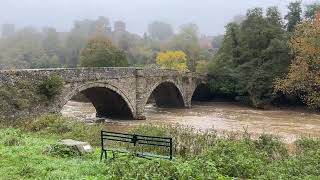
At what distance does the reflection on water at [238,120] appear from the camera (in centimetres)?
3306

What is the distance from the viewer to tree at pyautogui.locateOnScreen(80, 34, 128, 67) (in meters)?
60.5

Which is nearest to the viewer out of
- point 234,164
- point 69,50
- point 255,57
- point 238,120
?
point 234,164

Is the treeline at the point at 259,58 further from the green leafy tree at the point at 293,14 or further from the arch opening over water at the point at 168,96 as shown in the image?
the arch opening over water at the point at 168,96

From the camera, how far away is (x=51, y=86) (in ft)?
87.2

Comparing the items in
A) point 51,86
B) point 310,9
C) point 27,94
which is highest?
point 310,9

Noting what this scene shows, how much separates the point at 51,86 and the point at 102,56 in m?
34.3

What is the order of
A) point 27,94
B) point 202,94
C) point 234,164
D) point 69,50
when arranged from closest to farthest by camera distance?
point 234,164 → point 27,94 → point 202,94 → point 69,50

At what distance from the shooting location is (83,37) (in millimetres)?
107438

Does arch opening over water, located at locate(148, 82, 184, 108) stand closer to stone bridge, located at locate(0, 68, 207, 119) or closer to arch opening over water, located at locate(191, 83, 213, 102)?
stone bridge, located at locate(0, 68, 207, 119)

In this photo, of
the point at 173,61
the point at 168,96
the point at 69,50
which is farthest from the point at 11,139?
the point at 69,50

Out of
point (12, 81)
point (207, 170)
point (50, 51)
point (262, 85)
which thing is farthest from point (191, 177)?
point (50, 51)

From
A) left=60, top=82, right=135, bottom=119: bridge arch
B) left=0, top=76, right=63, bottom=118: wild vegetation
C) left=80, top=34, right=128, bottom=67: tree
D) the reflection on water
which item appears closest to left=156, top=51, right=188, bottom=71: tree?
left=80, top=34, right=128, bottom=67: tree

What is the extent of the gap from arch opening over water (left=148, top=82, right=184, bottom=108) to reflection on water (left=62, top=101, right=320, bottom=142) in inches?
85.2

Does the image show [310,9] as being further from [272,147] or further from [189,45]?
[272,147]
